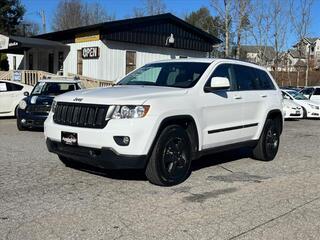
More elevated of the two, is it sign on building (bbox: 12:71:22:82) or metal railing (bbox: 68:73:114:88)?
sign on building (bbox: 12:71:22:82)

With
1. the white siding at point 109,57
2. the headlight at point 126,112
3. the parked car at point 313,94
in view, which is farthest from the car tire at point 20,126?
the parked car at point 313,94

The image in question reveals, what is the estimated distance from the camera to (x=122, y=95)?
611 cm

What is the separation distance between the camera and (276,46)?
38.9 m

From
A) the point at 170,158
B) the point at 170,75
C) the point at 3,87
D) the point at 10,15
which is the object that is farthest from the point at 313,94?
the point at 10,15

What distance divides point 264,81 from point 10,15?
53565 mm

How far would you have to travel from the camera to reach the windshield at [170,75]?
7066 millimetres

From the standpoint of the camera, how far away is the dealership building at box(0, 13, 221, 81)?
2370 centimetres

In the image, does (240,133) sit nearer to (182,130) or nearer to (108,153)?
(182,130)

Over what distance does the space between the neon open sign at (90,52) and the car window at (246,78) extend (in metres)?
16.0

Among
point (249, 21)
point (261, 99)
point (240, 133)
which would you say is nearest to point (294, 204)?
point (240, 133)

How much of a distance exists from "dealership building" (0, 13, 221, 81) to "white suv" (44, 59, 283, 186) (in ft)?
52.0

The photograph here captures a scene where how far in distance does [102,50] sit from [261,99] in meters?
16.2

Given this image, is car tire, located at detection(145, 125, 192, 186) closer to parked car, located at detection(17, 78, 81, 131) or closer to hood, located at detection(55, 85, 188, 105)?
hood, located at detection(55, 85, 188, 105)

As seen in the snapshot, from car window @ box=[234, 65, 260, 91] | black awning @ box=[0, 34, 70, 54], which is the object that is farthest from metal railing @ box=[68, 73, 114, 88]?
car window @ box=[234, 65, 260, 91]
